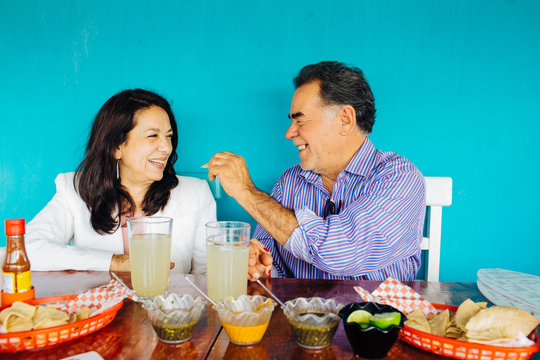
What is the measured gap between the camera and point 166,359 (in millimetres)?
756

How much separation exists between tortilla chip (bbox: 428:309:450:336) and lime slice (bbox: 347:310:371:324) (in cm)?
15

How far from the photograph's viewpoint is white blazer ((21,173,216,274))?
4.85 feet

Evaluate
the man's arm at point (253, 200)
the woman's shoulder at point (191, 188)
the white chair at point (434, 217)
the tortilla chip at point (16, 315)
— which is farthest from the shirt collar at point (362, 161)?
the tortilla chip at point (16, 315)

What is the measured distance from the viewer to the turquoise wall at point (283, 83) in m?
2.03

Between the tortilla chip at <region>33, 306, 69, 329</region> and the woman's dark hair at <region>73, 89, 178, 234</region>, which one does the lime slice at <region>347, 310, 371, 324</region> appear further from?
the woman's dark hair at <region>73, 89, 178, 234</region>

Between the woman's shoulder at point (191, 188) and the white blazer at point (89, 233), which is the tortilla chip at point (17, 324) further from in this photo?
the woman's shoulder at point (191, 188)

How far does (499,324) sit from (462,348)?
0.09 meters

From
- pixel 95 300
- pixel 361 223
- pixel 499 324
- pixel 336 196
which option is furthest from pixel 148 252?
pixel 336 196

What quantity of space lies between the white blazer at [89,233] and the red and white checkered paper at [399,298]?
3.16 feet

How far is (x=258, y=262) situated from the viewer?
1348 mm

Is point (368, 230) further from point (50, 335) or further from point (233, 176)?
point (50, 335)

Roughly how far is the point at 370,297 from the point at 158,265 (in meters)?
0.53

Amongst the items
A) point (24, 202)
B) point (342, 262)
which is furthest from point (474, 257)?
point (24, 202)

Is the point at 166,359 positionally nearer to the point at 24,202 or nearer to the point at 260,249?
the point at 260,249
